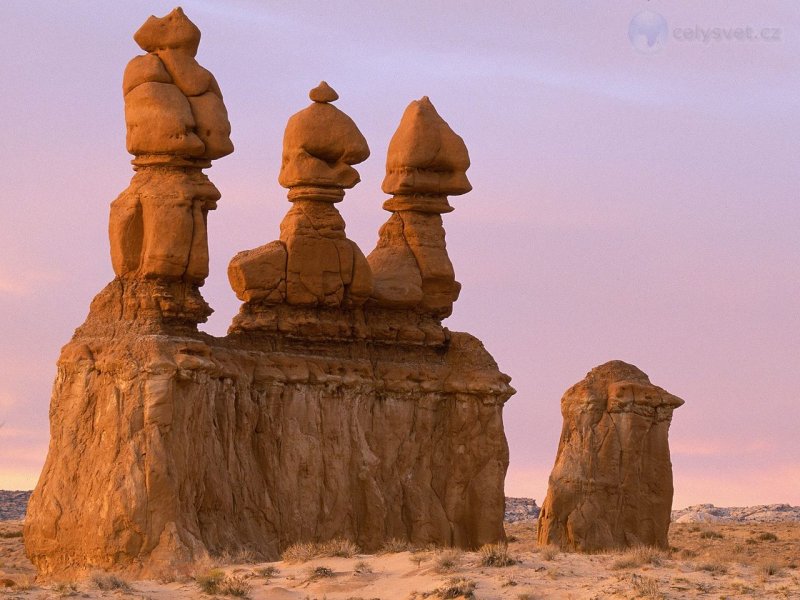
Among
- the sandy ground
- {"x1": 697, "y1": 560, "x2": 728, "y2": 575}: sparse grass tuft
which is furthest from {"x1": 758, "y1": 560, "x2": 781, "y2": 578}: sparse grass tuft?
{"x1": 697, "y1": 560, "x2": 728, "y2": 575}: sparse grass tuft

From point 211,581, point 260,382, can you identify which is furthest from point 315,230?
point 211,581

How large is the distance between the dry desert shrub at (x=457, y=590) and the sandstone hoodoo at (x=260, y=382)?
717 cm

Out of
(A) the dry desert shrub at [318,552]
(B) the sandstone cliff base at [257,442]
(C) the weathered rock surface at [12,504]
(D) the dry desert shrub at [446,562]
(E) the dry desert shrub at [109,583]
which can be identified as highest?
(C) the weathered rock surface at [12,504]

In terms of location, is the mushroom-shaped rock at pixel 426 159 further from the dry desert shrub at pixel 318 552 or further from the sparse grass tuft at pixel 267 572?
the sparse grass tuft at pixel 267 572

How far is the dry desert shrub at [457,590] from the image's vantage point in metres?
34.9

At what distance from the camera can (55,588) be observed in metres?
36.6

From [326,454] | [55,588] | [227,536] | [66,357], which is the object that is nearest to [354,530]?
[326,454]

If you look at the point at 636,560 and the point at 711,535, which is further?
the point at 711,535

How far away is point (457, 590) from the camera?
35.0 m

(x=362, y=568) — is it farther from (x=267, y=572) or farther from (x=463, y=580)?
(x=463, y=580)

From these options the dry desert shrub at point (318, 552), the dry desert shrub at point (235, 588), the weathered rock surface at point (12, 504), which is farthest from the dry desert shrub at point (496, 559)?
the weathered rock surface at point (12, 504)

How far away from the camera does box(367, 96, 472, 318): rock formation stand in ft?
172

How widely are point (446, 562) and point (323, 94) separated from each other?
15142mm

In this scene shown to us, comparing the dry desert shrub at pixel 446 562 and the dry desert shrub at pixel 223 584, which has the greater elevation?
the dry desert shrub at pixel 446 562
